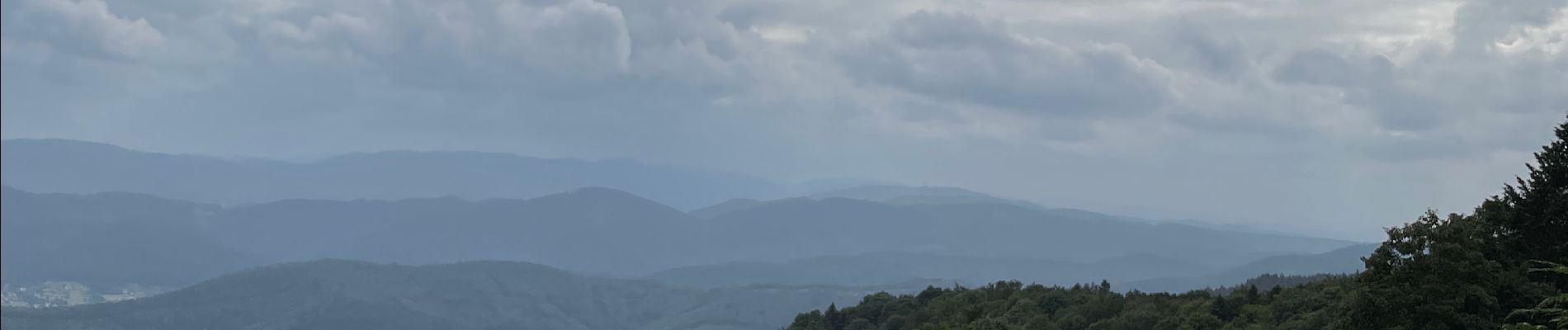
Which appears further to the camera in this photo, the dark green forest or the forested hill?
the forested hill

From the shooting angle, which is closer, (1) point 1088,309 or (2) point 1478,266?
(2) point 1478,266

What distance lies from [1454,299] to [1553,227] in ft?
20.2

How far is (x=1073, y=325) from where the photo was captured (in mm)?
82375

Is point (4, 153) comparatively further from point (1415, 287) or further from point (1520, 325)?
point (1415, 287)

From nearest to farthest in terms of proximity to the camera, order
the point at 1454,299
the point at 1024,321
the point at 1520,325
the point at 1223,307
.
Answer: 1. the point at 1520,325
2. the point at 1454,299
3. the point at 1223,307
4. the point at 1024,321

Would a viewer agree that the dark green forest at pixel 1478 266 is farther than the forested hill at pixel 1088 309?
No

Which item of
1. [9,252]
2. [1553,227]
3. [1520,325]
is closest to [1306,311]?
[1553,227]

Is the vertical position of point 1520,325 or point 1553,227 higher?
point 1553,227

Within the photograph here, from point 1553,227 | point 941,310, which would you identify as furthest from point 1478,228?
point 941,310

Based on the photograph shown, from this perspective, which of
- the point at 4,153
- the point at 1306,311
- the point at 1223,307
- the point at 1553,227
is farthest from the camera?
the point at 1223,307

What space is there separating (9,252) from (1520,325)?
113 feet

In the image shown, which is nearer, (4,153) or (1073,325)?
(4,153)

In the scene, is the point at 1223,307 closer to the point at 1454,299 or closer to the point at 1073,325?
the point at 1073,325

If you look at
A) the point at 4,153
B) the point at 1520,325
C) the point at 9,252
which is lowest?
the point at 1520,325
